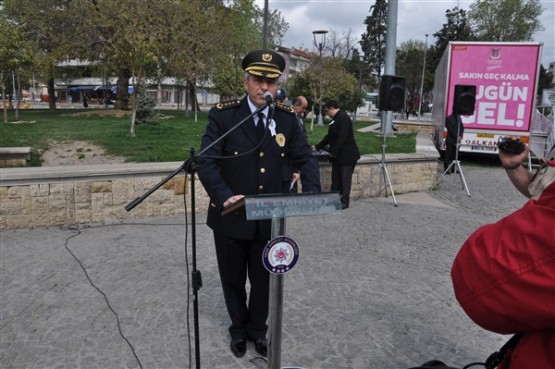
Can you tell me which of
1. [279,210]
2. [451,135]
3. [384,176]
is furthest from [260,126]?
[451,135]

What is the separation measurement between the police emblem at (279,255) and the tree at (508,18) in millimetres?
59681

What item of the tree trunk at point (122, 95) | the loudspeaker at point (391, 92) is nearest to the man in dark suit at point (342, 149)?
the loudspeaker at point (391, 92)

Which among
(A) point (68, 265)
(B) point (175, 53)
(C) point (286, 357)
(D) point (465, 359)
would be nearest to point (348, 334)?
(C) point (286, 357)

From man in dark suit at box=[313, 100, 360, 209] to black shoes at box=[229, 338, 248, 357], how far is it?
187 inches

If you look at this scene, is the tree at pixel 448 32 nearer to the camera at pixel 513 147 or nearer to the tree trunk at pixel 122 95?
the tree trunk at pixel 122 95

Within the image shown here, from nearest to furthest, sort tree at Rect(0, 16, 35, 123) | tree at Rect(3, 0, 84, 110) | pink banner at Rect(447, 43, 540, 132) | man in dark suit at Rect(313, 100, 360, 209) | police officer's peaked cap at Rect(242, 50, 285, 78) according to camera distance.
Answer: police officer's peaked cap at Rect(242, 50, 285, 78) < man in dark suit at Rect(313, 100, 360, 209) < pink banner at Rect(447, 43, 540, 132) < tree at Rect(0, 16, 35, 123) < tree at Rect(3, 0, 84, 110)

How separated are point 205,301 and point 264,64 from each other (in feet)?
7.48

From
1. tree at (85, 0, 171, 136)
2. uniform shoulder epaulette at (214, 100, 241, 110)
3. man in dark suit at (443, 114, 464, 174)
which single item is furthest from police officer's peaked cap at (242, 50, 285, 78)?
tree at (85, 0, 171, 136)

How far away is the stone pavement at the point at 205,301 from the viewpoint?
10.7 ft

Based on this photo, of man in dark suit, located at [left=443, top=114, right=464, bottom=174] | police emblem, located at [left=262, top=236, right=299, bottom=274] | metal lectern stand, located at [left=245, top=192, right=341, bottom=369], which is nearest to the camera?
metal lectern stand, located at [left=245, top=192, right=341, bottom=369]

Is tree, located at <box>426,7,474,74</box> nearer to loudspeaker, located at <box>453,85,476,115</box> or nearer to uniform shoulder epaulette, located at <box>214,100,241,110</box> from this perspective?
loudspeaker, located at <box>453,85,476,115</box>

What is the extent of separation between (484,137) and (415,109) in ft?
166

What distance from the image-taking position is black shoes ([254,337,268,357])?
10.7ft

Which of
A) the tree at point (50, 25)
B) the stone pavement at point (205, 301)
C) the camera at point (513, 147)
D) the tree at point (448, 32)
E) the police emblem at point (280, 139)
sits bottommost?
the stone pavement at point (205, 301)
